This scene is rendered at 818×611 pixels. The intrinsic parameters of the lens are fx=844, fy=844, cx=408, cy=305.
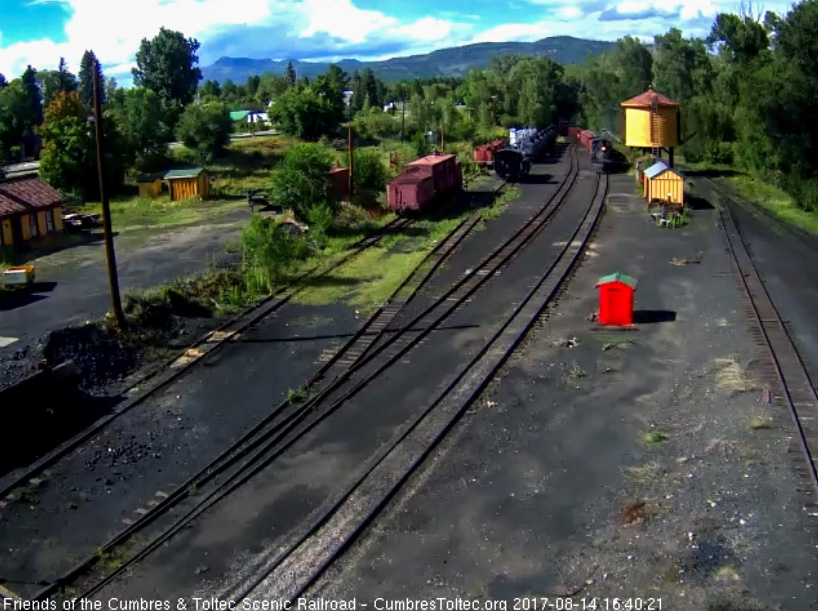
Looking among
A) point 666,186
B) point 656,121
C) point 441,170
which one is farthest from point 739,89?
point 441,170

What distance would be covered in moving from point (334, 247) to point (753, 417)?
59.6ft

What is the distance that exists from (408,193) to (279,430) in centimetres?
2159

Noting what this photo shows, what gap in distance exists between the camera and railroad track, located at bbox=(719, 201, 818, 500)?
44.2 ft

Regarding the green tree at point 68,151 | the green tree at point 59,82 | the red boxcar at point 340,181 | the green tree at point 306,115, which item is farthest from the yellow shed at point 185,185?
the green tree at point 59,82

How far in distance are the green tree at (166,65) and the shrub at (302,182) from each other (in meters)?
57.3

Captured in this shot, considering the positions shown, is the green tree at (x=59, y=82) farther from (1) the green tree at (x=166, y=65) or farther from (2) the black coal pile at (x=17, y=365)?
(2) the black coal pile at (x=17, y=365)

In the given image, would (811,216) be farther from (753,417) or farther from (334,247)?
(753,417)

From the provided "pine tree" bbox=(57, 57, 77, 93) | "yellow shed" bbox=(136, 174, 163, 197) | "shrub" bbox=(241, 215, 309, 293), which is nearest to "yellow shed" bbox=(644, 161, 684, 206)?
"shrub" bbox=(241, 215, 309, 293)

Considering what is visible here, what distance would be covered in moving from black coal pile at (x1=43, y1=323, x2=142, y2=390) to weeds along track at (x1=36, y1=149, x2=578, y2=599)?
14.1 ft

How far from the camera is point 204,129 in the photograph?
54438mm

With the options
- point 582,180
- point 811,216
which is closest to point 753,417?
point 811,216

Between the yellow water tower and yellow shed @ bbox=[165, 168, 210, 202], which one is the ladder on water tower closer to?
the yellow water tower
